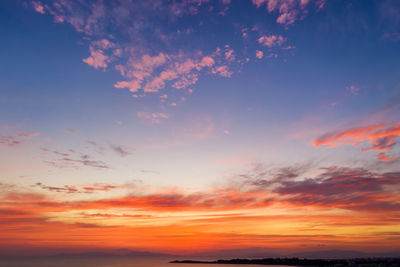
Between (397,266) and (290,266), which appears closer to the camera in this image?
(397,266)

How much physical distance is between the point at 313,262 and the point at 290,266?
1635cm

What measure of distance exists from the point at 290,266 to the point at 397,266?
3240 inches

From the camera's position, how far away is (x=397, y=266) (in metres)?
120

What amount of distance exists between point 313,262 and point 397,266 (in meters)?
80.0

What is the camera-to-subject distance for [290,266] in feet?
629

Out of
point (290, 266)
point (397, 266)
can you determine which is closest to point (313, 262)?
point (290, 266)

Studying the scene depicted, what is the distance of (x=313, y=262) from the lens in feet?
634

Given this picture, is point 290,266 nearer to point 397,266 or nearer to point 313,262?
point 313,262

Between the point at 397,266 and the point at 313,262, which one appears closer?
the point at 397,266
